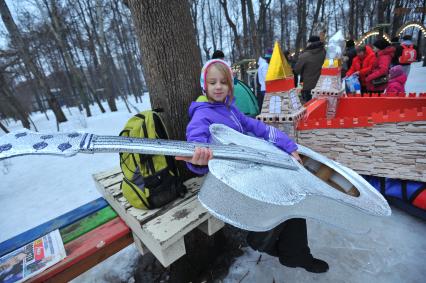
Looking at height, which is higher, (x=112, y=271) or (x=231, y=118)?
(x=231, y=118)

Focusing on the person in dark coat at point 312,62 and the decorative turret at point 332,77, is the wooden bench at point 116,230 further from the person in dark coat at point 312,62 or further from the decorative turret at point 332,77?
the person in dark coat at point 312,62

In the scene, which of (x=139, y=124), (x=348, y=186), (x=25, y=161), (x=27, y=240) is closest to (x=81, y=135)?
(x=139, y=124)

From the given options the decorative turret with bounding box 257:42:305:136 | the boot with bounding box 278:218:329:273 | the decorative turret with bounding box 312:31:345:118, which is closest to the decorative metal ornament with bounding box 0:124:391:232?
the boot with bounding box 278:218:329:273

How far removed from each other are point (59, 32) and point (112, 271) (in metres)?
12.9

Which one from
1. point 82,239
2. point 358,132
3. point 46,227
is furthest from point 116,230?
point 358,132

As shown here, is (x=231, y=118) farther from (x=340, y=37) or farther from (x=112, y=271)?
(x=340, y=37)

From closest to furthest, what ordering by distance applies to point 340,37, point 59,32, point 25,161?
point 340,37 < point 25,161 < point 59,32

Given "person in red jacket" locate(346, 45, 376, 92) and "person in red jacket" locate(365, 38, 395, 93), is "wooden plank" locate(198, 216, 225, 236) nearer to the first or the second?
"person in red jacket" locate(365, 38, 395, 93)

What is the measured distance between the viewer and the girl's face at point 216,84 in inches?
72.9

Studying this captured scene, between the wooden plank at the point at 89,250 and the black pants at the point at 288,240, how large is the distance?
3.27 feet

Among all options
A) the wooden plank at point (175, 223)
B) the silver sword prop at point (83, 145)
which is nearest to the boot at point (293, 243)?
the wooden plank at point (175, 223)

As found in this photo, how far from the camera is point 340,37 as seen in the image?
390 cm

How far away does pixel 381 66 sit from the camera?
4918 mm

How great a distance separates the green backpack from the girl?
0.23 m
